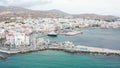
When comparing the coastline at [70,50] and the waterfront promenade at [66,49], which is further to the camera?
the waterfront promenade at [66,49]

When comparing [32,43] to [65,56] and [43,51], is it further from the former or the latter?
[65,56]

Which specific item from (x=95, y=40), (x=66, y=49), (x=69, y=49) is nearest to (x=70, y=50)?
(x=69, y=49)

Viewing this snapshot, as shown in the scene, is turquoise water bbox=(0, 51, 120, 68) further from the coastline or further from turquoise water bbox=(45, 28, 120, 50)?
turquoise water bbox=(45, 28, 120, 50)

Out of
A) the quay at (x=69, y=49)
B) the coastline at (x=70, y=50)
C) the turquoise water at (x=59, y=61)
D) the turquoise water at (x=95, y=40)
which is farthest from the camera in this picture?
the turquoise water at (x=95, y=40)

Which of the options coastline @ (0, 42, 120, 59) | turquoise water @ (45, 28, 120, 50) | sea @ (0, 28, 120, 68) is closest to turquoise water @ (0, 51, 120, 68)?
sea @ (0, 28, 120, 68)

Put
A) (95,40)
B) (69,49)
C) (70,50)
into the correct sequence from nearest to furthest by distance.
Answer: (70,50) → (69,49) → (95,40)

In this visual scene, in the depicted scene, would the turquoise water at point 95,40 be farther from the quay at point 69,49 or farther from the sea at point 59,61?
the sea at point 59,61

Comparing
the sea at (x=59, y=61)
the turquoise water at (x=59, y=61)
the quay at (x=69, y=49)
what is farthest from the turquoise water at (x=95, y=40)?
the turquoise water at (x=59, y=61)

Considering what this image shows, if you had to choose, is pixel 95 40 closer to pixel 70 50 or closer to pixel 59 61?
pixel 70 50

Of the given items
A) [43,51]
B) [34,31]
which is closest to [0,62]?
[43,51]
